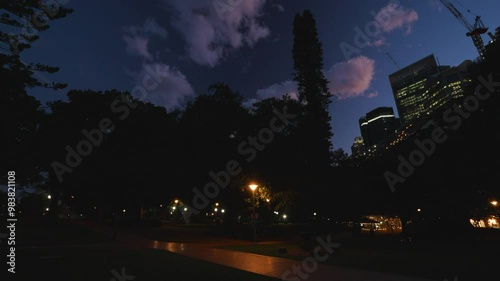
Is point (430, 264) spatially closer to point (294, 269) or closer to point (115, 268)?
point (294, 269)

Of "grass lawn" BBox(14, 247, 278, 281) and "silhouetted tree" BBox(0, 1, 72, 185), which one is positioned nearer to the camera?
"grass lawn" BBox(14, 247, 278, 281)

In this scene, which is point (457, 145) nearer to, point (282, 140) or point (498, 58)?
point (498, 58)

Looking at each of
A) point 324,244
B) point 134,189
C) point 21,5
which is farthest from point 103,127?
point 324,244

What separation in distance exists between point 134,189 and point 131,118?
1006 cm

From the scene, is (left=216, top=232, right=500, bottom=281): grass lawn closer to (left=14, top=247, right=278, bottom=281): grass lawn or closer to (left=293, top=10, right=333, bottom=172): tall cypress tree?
(left=14, top=247, right=278, bottom=281): grass lawn

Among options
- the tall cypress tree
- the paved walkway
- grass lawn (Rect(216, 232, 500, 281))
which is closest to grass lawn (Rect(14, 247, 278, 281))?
the paved walkway

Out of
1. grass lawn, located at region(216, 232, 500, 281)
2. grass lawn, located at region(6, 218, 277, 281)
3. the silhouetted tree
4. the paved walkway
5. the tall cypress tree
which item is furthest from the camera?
the tall cypress tree

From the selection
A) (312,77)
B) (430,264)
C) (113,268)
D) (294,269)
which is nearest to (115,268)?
(113,268)

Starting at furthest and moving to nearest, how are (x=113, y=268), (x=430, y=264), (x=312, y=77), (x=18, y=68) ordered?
1. (x=312, y=77)
2. (x=18, y=68)
3. (x=430, y=264)
4. (x=113, y=268)

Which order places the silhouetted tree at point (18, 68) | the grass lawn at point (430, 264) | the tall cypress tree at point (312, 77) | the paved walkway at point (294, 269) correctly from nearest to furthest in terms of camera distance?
the paved walkway at point (294, 269)
the grass lawn at point (430, 264)
the silhouetted tree at point (18, 68)
the tall cypress tree at point (312, 77)

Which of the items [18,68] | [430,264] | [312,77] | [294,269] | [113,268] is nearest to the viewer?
[294,269]

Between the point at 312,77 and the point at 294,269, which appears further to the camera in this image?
the point at 312,77

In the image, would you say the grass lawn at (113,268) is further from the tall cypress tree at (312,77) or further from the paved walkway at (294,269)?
the tall cypress tree at (312,77)

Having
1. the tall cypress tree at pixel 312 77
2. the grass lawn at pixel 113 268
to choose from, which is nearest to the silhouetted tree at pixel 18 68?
the grass lawn at pixel 113 268
